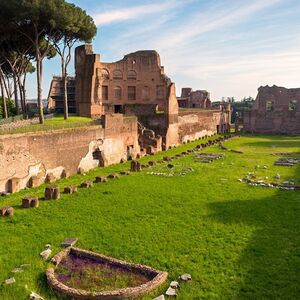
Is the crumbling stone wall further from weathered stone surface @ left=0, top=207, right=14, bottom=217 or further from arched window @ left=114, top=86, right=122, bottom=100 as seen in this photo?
weathered stone surface @ left=0, top=207, right=14, bottom=217

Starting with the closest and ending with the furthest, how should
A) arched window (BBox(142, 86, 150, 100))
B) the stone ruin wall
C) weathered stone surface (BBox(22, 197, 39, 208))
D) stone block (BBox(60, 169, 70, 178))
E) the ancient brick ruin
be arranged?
weathered stone surface (BBox(22, 197, 39, 208)) → the stone ruin wall → the ancient brick ruin → stone block (BBox(60, 169, 70, 178)) → arched window (BBox(142, 86, 150, 100))

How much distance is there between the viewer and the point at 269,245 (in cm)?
949

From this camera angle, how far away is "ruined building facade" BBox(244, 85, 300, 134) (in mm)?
45000

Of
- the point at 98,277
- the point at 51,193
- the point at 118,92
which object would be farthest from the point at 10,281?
the point at 118,92

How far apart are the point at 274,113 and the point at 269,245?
3912 cm

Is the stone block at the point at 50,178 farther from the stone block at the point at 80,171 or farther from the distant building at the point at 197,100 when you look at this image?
the distant building at the point at 197,100

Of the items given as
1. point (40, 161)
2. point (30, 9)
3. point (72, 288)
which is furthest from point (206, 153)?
point (72, 288)

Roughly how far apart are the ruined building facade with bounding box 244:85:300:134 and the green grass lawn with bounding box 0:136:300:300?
31.1m

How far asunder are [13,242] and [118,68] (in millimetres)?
→ 31654

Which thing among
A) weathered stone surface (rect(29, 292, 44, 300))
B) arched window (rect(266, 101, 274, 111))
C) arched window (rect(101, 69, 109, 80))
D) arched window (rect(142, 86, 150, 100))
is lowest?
weathered stone surface (rect(29, 292, 44, 300))

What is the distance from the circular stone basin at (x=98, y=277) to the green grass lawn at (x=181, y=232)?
0.27m

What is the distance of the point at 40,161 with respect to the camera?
57.5ft

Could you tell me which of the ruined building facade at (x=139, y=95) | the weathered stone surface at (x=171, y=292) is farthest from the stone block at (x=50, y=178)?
the weathered stone surface at (x=171, y=292)

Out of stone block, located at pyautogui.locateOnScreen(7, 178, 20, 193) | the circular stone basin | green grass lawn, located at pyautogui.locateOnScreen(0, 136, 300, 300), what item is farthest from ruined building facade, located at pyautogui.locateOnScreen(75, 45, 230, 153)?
the circular stone basin
